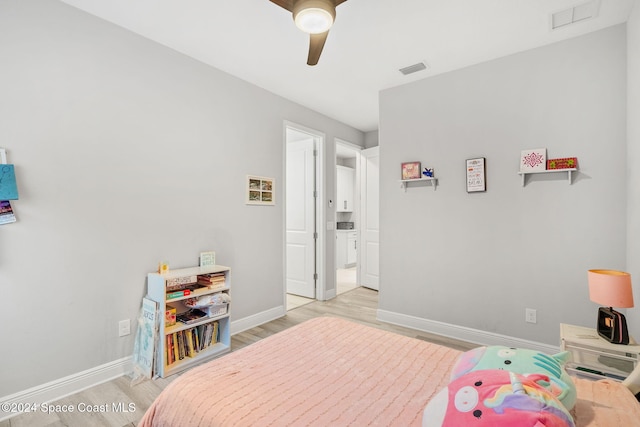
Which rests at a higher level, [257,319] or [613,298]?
[613,298]

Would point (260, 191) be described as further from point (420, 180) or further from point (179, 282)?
point (420, 180)

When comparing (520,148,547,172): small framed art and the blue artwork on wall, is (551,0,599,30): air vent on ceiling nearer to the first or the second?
(520,148,547,172): small framed art

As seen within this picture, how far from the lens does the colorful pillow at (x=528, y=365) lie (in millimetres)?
946

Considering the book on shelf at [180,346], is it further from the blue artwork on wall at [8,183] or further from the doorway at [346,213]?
the doorway at [346,213]

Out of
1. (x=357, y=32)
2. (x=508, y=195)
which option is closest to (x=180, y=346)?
(x=357, y=32)

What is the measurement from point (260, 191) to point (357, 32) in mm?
1900

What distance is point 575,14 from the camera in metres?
Answer: 2.21

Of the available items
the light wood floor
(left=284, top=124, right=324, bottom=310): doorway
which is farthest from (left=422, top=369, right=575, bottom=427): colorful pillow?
(left=284, top=124, right=324, bottom=310): doorway

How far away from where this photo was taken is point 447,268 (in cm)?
311

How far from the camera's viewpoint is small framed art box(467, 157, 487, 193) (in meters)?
2.89

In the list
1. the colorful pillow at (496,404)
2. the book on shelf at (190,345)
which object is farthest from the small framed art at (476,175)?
the book on shelf at (190,345)

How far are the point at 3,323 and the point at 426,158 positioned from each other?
3.66m

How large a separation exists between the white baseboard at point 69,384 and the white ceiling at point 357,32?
2641mm

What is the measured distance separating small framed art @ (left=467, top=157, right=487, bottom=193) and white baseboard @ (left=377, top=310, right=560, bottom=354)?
140cm
